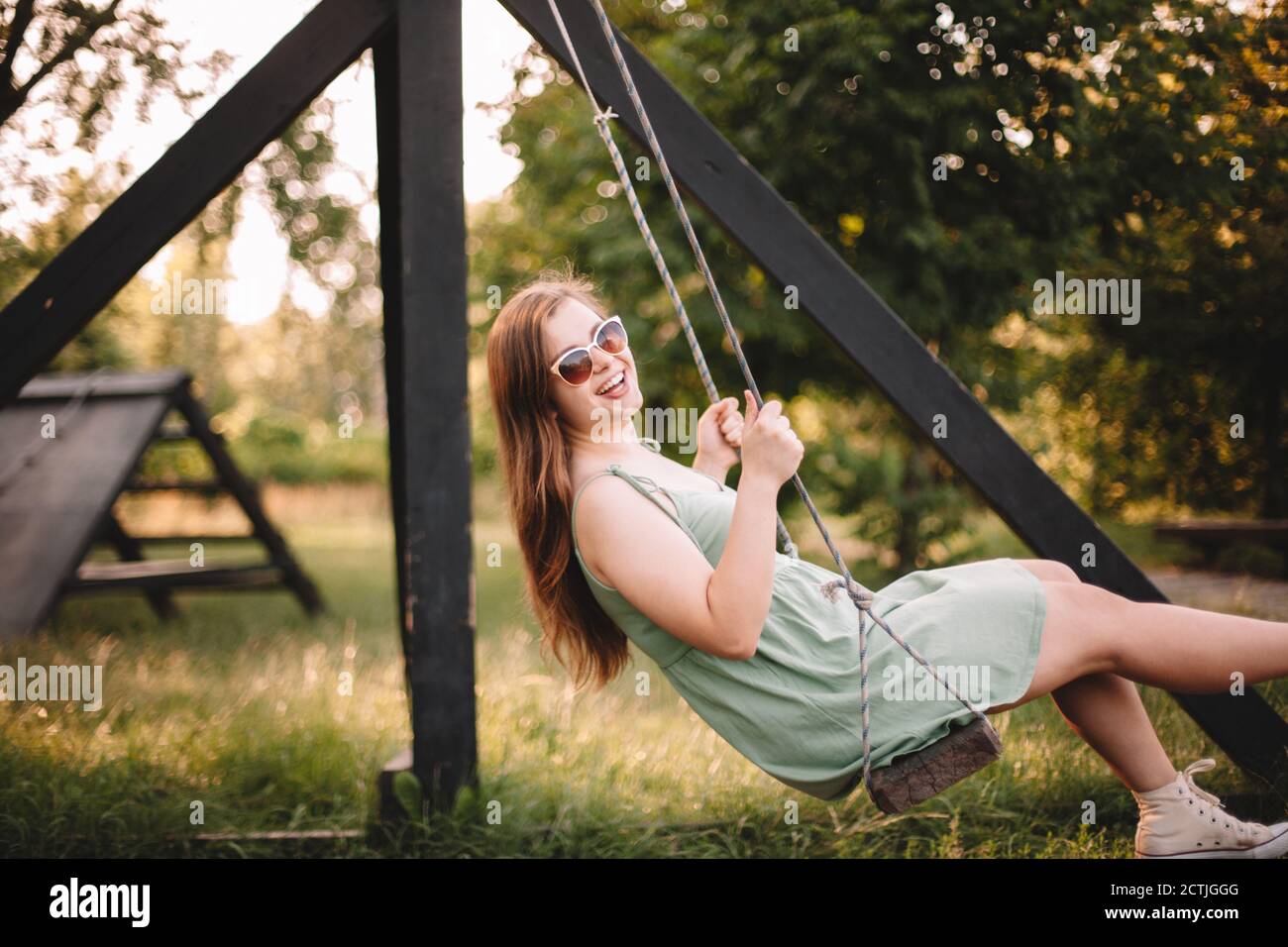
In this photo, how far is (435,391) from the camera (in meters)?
2.79

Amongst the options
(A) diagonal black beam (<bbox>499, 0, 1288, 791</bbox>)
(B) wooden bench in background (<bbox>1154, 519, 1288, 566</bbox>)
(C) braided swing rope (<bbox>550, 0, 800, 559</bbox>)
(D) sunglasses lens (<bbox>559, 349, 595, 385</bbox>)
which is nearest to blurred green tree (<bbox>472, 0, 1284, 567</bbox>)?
(B) wooden bench in background (<bbox>1154, 519, 1288, 566</bbox>)

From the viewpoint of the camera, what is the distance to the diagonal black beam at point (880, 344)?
104 inches

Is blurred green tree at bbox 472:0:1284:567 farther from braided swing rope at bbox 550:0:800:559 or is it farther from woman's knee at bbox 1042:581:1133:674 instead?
woman's knee at bbox 1042:581:1133:674

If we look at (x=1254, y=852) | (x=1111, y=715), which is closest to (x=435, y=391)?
(x=1111, y=715)

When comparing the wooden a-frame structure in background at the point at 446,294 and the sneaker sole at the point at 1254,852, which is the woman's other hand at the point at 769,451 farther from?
the sneaker sole at the point at 1254,852

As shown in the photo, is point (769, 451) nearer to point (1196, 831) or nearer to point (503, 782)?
point (1196, 831)

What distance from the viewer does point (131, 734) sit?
358 centimetres

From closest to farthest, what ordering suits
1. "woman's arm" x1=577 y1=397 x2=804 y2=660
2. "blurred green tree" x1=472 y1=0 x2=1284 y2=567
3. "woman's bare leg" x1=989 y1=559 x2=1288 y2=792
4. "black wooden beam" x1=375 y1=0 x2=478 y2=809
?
"woman's arm" x1=577 y1=397 x2=804 y2=660, "woman's bare leg" x1=989 y1=559 x2=1288 y2=792, "black wooden beam" x1=375 y1=0 x2=478 y2=809, "blurred green tree" x1=472 y1=0 x2=1284 y2=567

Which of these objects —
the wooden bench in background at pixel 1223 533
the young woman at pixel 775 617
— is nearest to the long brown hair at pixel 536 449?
the young woman at pixel 775 617

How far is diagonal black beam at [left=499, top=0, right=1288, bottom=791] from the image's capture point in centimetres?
265

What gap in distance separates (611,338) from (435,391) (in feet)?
2.53

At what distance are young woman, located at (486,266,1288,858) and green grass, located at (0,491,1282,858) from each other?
80cm

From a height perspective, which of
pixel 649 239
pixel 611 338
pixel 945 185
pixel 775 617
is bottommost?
pixel 775 617
